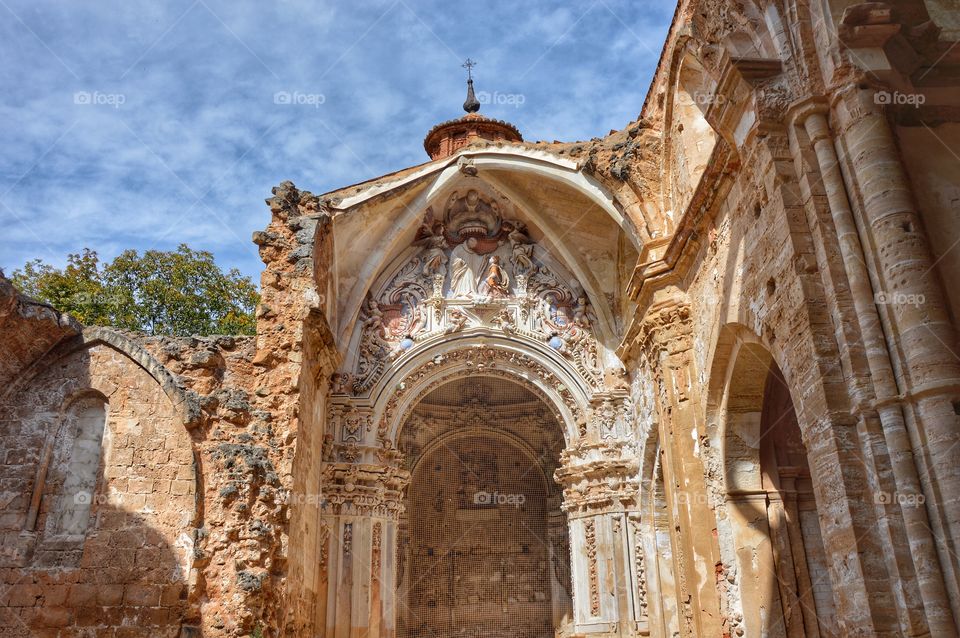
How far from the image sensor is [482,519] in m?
15.4

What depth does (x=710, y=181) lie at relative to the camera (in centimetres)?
778

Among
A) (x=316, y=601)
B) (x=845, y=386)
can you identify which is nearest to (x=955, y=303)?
(x=845, y=386)

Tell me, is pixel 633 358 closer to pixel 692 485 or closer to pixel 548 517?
pixel 692 485

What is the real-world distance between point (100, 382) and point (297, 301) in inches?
105

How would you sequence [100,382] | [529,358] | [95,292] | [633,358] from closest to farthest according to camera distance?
1. [100,382]
2. [633,358]
3. [529,358]
4. [95,292]

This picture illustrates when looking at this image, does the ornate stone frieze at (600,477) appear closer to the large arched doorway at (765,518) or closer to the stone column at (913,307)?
the large arched doorway at (765,518)

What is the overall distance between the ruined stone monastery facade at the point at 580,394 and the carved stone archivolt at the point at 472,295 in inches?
2.1

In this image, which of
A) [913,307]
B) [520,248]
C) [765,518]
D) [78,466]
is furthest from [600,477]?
[913,307]

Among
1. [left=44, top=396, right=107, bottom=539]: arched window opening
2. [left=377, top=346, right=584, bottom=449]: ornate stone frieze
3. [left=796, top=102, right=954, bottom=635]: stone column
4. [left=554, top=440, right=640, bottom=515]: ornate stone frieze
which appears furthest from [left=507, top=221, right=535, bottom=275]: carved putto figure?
[left=796, top=102, right=954, bottom=635]: stone column

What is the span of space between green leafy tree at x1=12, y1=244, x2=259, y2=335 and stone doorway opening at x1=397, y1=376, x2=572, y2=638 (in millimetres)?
5511

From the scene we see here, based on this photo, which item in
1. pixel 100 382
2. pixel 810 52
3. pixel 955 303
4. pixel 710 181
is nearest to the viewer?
pixel 955 303

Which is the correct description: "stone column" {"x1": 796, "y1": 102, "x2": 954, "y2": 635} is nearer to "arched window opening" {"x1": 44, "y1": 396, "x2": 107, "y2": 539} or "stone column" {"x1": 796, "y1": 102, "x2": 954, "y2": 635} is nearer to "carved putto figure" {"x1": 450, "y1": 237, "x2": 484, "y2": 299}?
"carved putto figure" {"x1": 450, "y1": 237, "x2": 484, "y2": 299}

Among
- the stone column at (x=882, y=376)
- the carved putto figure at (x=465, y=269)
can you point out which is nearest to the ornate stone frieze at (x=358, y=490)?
the carved putto figure at (x=465, y=269)

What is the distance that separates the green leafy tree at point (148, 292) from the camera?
16.8 metres
